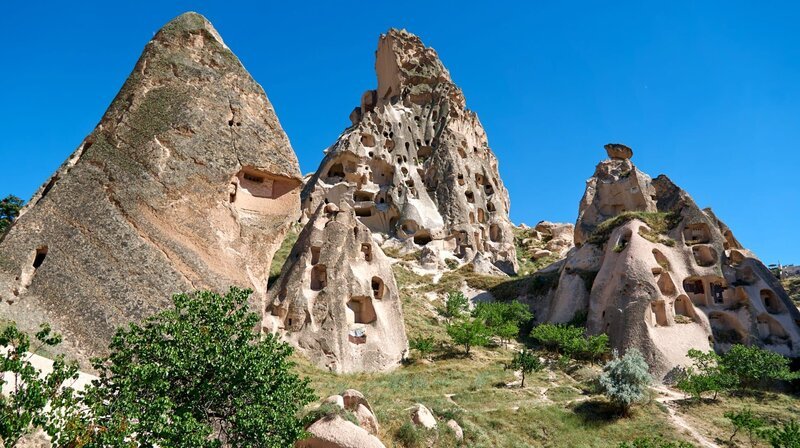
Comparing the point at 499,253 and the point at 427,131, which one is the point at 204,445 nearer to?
the point at 499,253

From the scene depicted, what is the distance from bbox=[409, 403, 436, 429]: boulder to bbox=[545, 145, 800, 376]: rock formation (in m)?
16.8

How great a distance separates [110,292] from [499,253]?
48885 mm

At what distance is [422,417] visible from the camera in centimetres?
1611

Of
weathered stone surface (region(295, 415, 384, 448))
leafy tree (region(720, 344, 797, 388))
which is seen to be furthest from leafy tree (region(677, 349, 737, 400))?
weathered stone surface (region(295, 415, 384, 448))

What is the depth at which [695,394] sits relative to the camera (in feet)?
80.1

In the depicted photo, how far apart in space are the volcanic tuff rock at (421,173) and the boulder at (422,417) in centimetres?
3690

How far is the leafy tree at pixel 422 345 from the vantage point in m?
27.7

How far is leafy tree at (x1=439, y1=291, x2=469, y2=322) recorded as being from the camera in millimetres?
37688

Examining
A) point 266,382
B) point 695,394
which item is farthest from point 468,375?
point 266,382

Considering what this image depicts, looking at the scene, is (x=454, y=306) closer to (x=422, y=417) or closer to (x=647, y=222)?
(x=647, y=222)

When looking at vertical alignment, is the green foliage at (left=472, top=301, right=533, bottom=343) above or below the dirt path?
above

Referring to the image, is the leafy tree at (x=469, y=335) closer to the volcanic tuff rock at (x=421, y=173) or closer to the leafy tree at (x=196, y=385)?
the leafy tree at (x=196, y=385)

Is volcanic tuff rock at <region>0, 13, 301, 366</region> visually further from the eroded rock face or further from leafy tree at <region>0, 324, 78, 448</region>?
the eroded rock face

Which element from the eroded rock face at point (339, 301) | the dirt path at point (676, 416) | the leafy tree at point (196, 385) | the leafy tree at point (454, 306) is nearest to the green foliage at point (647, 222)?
the leafy tree at point (454, 306)
